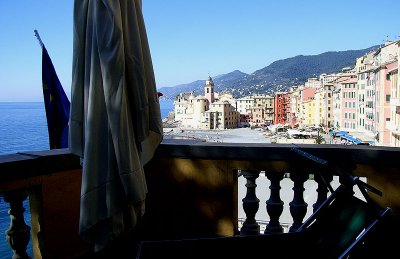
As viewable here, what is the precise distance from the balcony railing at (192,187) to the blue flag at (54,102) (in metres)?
3.40

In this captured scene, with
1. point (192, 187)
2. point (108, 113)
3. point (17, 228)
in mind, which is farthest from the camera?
point (192, 187)

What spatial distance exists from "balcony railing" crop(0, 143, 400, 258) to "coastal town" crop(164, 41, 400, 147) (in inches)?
1466

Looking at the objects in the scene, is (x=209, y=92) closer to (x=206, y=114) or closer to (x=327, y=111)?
(x=206, y=114)

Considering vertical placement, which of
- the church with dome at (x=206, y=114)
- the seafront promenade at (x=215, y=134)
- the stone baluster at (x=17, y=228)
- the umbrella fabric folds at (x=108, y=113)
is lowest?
the seafront promenade at (x=215, y=134)

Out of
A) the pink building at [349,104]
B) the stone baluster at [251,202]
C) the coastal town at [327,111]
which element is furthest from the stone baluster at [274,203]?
the pink building at [349,104]

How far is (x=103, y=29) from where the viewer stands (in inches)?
87.3

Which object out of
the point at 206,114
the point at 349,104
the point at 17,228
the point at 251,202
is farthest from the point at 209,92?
the point at 17,228

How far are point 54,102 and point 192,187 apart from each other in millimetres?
4312

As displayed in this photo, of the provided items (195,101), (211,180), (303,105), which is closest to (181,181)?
(211,180)

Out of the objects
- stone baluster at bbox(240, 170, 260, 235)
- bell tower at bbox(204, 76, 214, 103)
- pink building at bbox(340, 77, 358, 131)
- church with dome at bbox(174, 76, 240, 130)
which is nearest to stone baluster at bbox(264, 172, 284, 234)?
stone baluster at bbox(240, 170, 260, 235)

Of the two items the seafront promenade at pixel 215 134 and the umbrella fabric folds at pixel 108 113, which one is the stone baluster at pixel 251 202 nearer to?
the umbrella fabric folds at pixel 108 113

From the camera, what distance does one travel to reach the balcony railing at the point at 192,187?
9.65 ft

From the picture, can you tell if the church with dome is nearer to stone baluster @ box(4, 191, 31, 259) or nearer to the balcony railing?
the balcony railing

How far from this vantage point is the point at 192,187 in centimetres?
365
